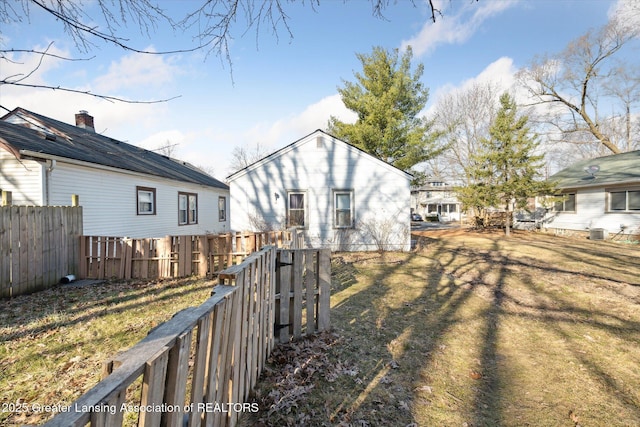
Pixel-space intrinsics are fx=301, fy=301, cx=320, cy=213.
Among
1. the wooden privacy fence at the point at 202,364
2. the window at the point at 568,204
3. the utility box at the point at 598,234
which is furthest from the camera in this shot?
the window at the point at 568,204

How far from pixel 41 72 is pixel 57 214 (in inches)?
250

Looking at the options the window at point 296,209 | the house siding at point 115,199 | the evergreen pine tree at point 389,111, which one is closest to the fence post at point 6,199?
the house siding at point 115,199

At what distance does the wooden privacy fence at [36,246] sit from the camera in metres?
6.02

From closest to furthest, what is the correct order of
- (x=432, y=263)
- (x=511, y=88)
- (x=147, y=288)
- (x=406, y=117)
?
(x=147, y=288) < (x=432, y=263) < (x=406, y=117) < (x=511, y=88)

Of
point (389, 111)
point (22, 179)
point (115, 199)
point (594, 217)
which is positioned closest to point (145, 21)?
point (22, 179)

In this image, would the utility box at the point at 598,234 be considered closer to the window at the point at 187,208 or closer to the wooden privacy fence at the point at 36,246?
the window at the point at 187,208

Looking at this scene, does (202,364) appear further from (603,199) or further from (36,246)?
(603,199)

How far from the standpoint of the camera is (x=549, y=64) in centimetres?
2438

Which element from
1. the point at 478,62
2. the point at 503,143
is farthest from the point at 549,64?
the point at 478,62

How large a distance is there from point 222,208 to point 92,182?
11.3 m

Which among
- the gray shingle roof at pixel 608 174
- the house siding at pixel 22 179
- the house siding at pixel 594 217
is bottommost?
the house siding at pixel 594 217

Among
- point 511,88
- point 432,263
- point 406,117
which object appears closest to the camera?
point 432,263

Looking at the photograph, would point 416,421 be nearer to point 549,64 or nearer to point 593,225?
point 593,225

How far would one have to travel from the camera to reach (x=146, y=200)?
13.5 m
